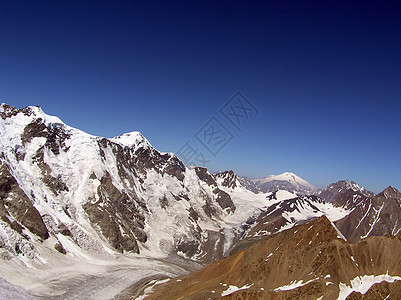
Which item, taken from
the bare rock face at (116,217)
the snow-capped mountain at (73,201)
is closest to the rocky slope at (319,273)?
the snow-capped mountain at (73,201)

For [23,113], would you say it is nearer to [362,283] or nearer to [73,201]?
[73,201]

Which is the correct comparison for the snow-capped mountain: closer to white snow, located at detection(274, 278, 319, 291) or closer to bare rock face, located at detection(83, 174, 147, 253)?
bare rock face, located at detection(83, 174, 147, 253)

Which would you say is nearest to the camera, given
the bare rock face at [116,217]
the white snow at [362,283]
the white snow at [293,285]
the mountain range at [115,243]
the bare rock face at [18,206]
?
the white snow at [362,283]

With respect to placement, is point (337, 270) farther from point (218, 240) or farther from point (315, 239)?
point (218, 240)

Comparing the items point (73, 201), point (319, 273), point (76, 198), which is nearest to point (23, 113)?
point (76, 198)

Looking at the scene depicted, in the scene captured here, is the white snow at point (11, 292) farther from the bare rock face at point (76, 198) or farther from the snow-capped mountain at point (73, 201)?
the bare rock face at point (76, 198)
